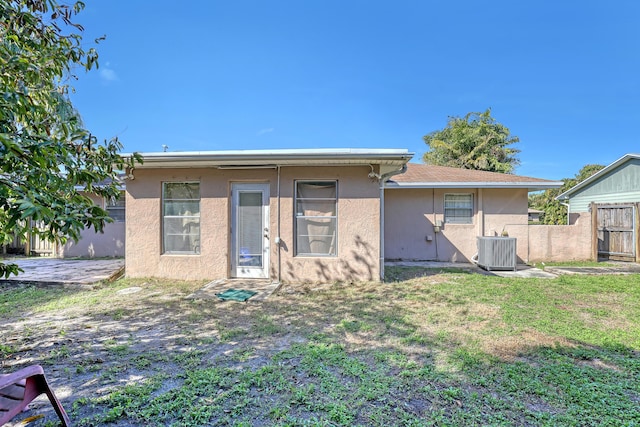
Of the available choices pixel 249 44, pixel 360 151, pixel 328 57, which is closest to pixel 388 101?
pixel 328 57

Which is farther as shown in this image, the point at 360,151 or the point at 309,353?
the point at 360,151

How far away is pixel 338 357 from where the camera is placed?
313 cm

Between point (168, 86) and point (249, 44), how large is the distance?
3.40 meters

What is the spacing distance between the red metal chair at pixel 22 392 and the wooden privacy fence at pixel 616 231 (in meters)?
13.4

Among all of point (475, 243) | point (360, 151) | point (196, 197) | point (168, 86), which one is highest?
point (168, 86)

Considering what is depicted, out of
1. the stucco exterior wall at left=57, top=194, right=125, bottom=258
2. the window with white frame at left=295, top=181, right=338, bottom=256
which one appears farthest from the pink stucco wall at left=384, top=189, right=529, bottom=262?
the stucco exterior wall at left=57, top=194, right=125, bottom=258

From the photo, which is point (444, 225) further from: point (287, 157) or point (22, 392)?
point (22, 392)

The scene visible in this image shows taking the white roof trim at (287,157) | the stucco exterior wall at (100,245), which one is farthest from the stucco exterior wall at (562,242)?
the stucco exterior wall at (100,245)

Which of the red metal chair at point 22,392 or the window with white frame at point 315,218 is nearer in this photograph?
the red metal chair at point 22,392

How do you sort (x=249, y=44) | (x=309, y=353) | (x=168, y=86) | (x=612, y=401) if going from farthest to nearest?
(x=168, y=86)
(x=249, y=44)
(x=309, y=353)
(x=612, y=401)

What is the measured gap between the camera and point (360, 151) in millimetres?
5840

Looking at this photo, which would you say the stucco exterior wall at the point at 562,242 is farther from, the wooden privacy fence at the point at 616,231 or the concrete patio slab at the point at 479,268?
the concrete patio slab at the point at 479,268

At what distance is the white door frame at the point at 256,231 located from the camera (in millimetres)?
6723

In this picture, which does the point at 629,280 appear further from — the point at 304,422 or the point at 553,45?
the point at 553,45
